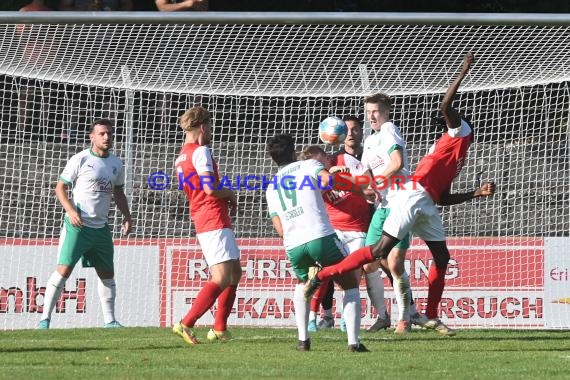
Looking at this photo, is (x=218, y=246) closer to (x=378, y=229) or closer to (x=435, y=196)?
(x=378, y=229)

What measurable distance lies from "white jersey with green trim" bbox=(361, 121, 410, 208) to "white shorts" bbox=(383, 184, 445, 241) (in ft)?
0.80

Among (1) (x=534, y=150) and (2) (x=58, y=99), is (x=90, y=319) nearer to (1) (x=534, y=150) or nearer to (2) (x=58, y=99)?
(2) (x=58, y=99)

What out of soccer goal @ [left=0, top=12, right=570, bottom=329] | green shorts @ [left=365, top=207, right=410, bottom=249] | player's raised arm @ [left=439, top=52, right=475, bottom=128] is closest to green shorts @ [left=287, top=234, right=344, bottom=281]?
player's raised arm @ [left=439, top=52, right=475, bottom=128]

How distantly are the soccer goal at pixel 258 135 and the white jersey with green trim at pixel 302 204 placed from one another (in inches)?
106

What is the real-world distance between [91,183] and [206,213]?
2812 millimetres

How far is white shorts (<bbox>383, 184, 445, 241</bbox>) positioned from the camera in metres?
9.41

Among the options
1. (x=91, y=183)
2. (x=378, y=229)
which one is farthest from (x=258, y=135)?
(x=378, y=229)

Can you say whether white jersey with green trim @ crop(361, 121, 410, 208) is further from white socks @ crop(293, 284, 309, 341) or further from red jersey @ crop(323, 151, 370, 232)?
white socks @ crop(293, 284, 309, 341)

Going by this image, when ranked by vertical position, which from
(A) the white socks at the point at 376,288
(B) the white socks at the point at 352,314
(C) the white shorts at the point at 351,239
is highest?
(C) the white shorts at the point at 351,239

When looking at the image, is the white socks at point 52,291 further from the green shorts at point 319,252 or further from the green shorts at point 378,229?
the green shorts at point 319,252

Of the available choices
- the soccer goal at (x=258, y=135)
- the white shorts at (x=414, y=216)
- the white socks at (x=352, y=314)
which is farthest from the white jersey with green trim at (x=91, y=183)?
the white socks at (x=352, y=314)

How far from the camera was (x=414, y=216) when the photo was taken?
378 inches

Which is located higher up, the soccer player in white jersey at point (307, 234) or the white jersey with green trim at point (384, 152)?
the white jersey with green trim at point (384, 152)

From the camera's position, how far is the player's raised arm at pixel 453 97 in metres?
9.27
